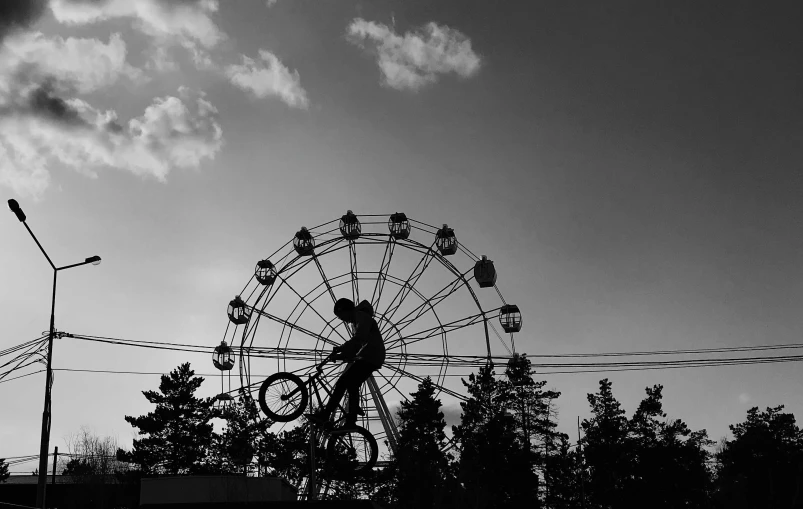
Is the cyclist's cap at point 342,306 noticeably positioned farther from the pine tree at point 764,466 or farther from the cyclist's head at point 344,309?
the pine tree at point 764,466

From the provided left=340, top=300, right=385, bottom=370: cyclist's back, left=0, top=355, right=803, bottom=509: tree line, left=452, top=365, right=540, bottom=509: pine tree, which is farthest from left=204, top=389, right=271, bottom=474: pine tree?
left=340, top=300, right=385, bottom=370: cyclist's back

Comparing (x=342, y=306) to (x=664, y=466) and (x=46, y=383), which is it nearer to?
(x=46, y=383)

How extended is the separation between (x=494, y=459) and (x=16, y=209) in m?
33.9

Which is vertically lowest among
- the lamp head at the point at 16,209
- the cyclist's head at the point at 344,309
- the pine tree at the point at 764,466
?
the pine tree at the point at 764,466

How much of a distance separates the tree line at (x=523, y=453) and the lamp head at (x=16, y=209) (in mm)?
27375

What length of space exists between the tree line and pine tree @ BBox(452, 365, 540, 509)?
8 centimetres

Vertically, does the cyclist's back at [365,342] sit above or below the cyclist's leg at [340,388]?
above

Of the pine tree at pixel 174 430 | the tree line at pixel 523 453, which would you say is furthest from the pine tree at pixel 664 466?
the pine tree at pixel 174 430

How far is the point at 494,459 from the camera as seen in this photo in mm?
50312

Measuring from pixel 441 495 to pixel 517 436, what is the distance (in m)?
18.7

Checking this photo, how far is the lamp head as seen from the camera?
2366 cm

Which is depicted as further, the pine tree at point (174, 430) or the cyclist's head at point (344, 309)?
the pine tree at point (174, 430)

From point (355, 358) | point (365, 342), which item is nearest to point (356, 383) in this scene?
point (355, 358)

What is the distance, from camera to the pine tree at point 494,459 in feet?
156
